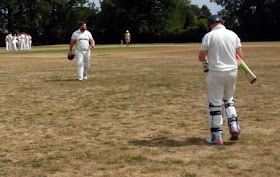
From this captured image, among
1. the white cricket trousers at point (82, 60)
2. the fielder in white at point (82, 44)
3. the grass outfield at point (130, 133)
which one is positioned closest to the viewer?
the grass outfield at point (130, 133)

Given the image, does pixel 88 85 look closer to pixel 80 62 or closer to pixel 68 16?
pixel 80 62

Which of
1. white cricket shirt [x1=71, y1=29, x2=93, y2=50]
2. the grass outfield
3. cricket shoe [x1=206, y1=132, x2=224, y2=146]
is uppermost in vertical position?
white cricket shirt [x1=71, y1=29, x2=93, y2=50]

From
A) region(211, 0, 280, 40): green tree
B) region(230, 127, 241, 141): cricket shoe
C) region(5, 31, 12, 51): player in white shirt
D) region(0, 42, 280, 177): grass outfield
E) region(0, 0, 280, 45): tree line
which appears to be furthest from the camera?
region(0, 0, 280, 45): tree line

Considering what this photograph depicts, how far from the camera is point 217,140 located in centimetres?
699

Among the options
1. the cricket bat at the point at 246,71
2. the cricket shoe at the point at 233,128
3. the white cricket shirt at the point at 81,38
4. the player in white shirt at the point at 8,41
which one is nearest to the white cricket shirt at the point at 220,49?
the cricket bat at the point at 246,71

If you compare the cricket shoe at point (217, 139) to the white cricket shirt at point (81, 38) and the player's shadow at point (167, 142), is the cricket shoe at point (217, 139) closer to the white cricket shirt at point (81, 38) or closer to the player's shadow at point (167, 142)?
the player's shadow at point (167, 142)

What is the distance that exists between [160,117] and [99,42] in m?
79.5

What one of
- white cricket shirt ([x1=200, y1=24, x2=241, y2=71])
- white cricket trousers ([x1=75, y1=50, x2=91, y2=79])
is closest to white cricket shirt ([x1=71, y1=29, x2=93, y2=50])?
white cricket trousers ([x1=75, y1=50, x2=91, y2=79])

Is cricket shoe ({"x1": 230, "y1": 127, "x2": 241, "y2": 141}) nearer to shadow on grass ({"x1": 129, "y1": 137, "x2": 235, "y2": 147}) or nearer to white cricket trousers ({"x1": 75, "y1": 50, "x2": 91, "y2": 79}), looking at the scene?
shadow on grass ({"x1": 129, "y1": 137, "x2": 235, "y2": 147})

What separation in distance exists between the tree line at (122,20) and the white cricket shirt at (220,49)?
71281 millimetres

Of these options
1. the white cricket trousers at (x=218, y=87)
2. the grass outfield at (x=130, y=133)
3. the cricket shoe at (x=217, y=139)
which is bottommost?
the grass outfield at (x=130, y=133)

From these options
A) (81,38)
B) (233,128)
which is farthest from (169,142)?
(81,38)

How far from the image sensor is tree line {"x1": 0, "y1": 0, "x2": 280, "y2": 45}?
79000 mm

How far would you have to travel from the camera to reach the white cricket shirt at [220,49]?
6875mm
